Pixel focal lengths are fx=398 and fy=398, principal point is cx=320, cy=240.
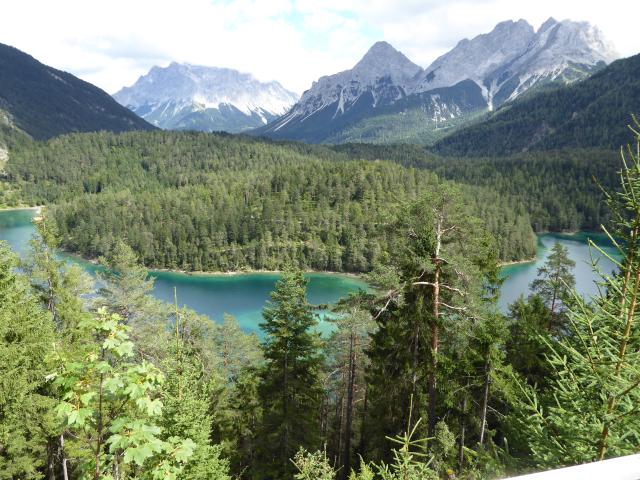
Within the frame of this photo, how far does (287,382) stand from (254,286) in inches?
2934

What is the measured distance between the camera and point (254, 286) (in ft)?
300

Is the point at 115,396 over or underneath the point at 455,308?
over

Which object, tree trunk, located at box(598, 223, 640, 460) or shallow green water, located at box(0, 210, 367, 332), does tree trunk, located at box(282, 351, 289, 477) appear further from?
shallow green water, located at box(0, 210, 367, 332)

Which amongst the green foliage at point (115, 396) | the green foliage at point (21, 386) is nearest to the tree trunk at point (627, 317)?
the green foliage at point (115, 396)

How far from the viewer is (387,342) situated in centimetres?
1539

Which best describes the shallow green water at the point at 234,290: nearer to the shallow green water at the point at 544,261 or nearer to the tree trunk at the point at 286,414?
the shallow green water at the point at 544,261

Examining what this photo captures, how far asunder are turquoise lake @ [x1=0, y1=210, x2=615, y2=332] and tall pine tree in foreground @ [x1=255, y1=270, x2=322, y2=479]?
146ft

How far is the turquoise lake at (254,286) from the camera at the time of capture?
71.9 m

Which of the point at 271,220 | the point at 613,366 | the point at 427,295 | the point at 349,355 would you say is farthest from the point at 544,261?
the point at 613,366

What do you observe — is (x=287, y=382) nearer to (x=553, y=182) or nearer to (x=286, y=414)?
(x=286, y=414)

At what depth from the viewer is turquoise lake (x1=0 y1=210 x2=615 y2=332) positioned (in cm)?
7186

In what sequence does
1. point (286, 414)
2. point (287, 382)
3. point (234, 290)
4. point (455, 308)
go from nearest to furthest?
point (455, 308), point (287, 382), point (286, 414), point (234, 290)

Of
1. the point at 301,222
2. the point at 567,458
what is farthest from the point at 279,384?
the point at 301,222

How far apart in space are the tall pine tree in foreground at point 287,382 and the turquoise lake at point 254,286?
4454 cm
